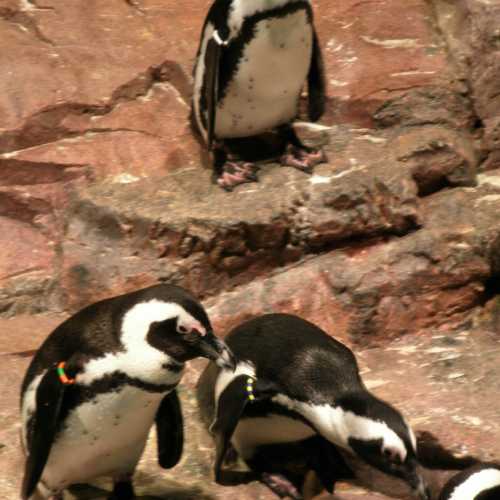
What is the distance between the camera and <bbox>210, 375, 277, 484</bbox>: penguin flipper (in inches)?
107

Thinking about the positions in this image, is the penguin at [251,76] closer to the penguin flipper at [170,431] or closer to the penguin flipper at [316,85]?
the penguin flipper at [316,85]

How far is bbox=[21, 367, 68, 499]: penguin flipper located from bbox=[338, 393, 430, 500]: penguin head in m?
0.70

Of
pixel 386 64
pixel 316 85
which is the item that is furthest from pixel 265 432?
pixel 386 64

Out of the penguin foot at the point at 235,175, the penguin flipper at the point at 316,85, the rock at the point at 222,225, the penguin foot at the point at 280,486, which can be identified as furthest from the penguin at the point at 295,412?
the penguin flipper at the point at 316,85

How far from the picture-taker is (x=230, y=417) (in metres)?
2.72

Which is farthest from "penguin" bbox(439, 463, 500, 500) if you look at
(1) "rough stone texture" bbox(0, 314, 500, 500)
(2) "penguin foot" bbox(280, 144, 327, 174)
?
(2) "penguin foot" bbox(280, 144, 327, 174)

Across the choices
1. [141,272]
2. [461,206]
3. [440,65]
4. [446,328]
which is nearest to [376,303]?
[446,328]

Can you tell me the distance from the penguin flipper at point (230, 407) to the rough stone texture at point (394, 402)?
12 cm

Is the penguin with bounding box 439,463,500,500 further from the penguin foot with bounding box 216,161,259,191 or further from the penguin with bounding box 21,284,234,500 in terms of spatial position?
the penguin foot with bounding box 216,161,259,191

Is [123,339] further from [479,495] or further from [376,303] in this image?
[376,303]

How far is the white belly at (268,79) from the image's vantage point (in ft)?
11.5

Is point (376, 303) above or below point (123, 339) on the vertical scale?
below

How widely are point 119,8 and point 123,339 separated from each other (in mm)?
2187

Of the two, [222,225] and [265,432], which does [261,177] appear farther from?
[265,432]
